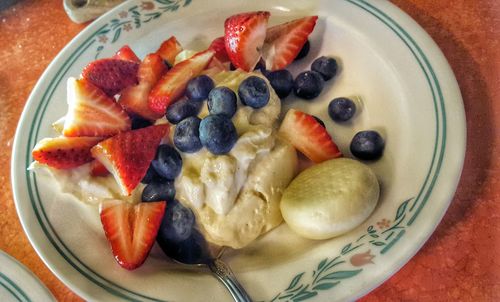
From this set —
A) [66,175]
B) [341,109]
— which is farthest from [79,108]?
[341,109]

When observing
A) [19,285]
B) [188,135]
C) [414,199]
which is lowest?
[19,285]

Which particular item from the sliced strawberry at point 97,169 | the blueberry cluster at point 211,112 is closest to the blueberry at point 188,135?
the blueberry cluster at point 211,112

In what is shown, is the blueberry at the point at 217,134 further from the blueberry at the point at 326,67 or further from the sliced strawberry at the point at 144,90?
the blueberry at the point at 326,67

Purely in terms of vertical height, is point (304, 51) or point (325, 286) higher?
point (304, 51)

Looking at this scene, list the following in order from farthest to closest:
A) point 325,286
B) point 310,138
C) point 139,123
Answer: point 139,123 → point 310,138 → point 325,286

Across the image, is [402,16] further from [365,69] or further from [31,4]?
[31,4]

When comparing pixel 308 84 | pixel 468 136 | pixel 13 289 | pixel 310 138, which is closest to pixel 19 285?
pixel 13 289

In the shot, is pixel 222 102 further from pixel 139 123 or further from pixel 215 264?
pixel 215 264

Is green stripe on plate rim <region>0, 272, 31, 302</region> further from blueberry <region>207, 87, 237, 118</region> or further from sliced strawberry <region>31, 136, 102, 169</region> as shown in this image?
blueberry <region>207, 87, 237, 118</region>

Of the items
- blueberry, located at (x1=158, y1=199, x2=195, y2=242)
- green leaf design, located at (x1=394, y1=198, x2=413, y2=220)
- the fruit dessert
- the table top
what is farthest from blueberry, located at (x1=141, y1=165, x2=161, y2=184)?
green leaf design, located at (x1=394, y1=198, x2=413, y2=220)
